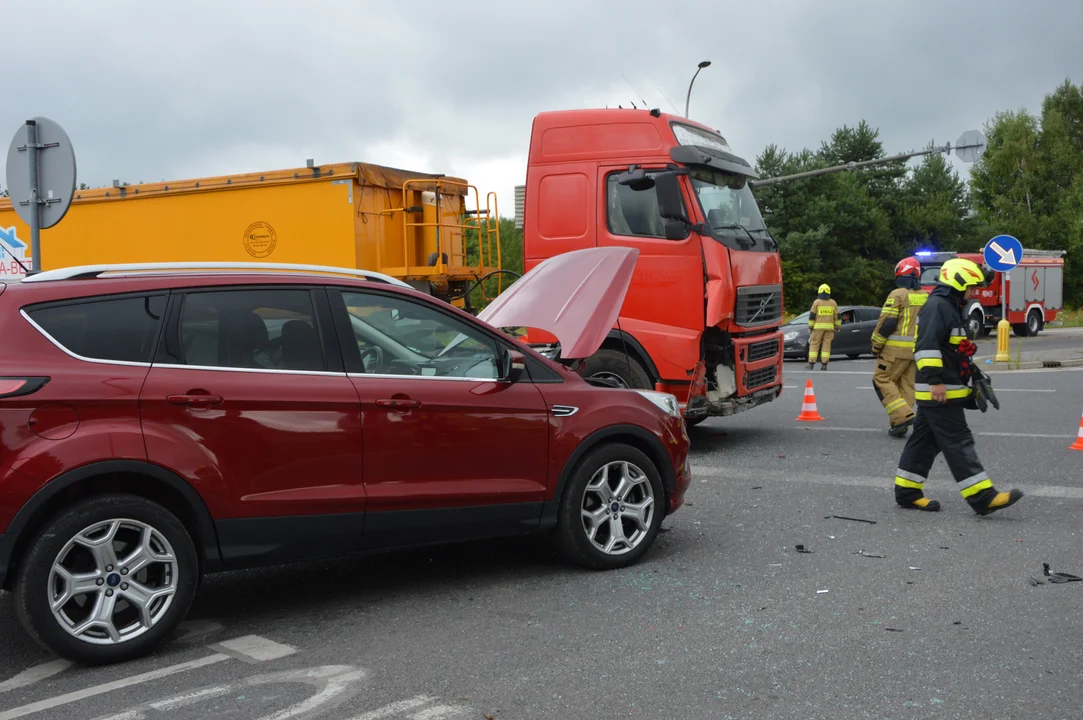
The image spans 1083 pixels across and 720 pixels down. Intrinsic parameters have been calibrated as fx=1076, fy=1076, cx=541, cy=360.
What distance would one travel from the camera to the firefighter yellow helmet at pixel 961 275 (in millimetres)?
7215

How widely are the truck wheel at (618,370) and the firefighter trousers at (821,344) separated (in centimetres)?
1267

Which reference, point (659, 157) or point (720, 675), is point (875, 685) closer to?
point (720, 675)

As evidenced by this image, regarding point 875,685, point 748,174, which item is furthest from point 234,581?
point 748,174

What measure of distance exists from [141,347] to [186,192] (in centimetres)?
953

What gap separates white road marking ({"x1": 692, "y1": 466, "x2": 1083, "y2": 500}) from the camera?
25.8 ft

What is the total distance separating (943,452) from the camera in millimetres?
7113

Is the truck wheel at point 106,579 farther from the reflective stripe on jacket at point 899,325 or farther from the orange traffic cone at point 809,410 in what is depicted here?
the orange traffic cone at point 809,410

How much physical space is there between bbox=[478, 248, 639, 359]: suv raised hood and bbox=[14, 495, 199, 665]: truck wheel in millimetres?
2541

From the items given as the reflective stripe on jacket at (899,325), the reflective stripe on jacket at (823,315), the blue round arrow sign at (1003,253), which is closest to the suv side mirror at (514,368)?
the reflective stripe on jacket at (899,325)

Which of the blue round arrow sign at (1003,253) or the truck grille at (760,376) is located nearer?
the truck grille at (760,376)

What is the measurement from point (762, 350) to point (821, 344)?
12.0 meters

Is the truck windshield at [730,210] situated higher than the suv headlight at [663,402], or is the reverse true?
the truck windshield at [730,210]

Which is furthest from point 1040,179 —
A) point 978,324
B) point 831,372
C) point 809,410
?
point 809,410

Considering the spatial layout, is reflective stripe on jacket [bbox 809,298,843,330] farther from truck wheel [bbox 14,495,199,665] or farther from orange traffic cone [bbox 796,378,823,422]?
truck wheel [bbox 14,495,199,665]
